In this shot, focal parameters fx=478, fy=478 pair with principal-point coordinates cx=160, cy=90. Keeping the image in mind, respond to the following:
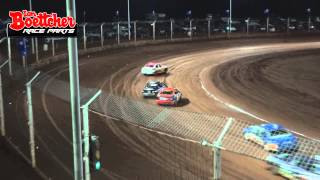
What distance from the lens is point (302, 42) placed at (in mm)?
70812

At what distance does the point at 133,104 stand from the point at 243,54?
126 feet

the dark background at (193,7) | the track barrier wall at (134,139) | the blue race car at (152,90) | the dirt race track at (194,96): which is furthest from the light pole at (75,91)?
the dark background at (193,7)

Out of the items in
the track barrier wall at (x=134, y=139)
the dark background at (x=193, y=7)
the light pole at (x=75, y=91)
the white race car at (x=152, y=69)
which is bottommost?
the track barrier wall at (x=134, y=139)

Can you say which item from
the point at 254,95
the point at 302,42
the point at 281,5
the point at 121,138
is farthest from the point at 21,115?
the point at 281,5

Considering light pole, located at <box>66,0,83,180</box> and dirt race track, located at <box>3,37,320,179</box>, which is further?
dirt race track, located at <box>3,37,320,179</box>

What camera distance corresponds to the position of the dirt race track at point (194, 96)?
57.9 feet

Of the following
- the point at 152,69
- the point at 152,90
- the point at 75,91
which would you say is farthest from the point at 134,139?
the point at 152,69

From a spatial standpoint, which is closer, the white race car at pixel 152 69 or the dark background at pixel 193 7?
the white race car at pixel 152 69

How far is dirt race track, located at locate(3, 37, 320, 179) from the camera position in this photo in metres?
17.6

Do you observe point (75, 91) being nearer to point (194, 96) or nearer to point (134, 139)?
point (134, 139)

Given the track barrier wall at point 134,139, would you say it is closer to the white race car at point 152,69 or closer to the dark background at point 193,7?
the white race car at point 152,69

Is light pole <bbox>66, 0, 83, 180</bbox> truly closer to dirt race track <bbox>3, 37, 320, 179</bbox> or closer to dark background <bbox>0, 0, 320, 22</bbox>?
dirt race track <bbox>3, 37, 320, 179</bbox>

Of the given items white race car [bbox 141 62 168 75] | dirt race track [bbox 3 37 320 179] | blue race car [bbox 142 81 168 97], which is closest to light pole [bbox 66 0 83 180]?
dirt race track [bbox 3 37 320 179]

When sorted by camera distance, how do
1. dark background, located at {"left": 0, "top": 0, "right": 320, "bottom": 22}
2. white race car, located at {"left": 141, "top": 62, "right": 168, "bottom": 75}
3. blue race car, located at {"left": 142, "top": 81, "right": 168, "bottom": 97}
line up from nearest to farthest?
1. blue race car, located at {"left": 142, "top": 81, "right": 168, "bottom": 97}
2. white race car, located at {"left": 141, "top": 62, "right": 168, "bottom": 75}
3. dark background, located at {"left": 0, "top": 0, "right": 320, "bottom": 22}
